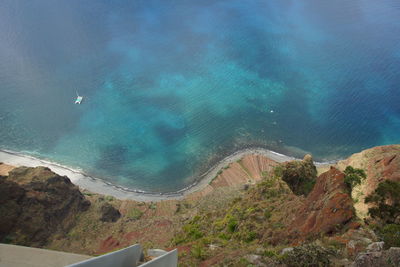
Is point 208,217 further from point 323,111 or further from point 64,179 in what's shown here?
point 323,111

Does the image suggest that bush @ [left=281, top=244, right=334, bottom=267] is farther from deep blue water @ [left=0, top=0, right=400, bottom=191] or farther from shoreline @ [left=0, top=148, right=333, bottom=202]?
deep blue water @ [left=0, top=0, right=400, bottom=191]

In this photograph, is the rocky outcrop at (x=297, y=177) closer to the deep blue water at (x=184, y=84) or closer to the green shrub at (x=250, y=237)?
the green shrub at (x=250, y=237)

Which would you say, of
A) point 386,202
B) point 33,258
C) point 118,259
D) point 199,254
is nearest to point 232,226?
point 199,254

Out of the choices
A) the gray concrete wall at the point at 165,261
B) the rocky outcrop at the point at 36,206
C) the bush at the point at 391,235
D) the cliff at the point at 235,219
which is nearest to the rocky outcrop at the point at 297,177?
the cliff at the point at 235,219

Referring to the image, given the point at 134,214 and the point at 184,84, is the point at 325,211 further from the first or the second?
the point at 184,84

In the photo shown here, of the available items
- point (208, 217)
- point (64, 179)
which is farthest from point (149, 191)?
point (208, 217)

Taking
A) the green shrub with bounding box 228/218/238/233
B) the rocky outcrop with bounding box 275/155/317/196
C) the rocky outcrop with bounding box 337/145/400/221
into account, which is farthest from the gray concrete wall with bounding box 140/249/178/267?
the rocky outcrop with bounding box 275/155/317/196
